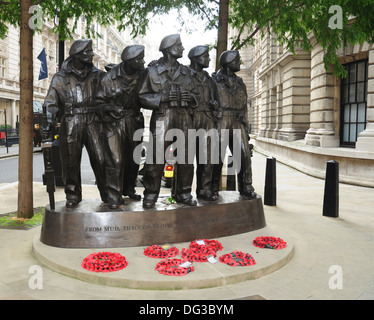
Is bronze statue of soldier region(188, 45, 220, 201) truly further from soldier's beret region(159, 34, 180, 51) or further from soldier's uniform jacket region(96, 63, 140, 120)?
soldier's uniform jacket region(96, 63, 140, 120)

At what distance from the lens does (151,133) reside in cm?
552

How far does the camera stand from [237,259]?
15.1ft

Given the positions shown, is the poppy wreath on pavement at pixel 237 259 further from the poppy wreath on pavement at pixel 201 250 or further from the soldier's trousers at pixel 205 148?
the soldier's trousers at pixel 205 148

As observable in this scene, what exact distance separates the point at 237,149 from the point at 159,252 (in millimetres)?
2250

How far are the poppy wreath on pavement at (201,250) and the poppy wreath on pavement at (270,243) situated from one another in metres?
0.53

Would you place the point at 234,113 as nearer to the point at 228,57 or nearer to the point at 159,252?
the point at 228,57

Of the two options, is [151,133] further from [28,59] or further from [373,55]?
[373,55]

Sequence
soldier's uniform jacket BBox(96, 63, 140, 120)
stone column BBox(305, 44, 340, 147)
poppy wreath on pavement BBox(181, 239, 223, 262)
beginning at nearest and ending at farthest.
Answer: poppy wreath on pavement BBox(181, 239, 223, 262), soldier's uniform jacket BBox(96, 63, 140, 120), stone column BBox(305, 44, 340, 147)

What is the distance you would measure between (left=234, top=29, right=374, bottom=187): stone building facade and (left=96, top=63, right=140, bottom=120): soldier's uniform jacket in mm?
5892

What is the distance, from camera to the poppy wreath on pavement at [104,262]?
13.9 ft

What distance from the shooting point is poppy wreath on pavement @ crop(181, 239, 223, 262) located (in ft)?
15.2

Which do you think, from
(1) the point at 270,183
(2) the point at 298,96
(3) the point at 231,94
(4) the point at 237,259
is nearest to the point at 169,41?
(3) the point at 231,94

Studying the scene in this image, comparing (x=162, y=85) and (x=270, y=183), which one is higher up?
(x=162, y=85)

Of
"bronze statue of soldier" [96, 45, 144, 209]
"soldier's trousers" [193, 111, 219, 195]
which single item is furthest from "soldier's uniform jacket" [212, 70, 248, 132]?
"bronze statue of soldier" [96, 45, 144, 209]
